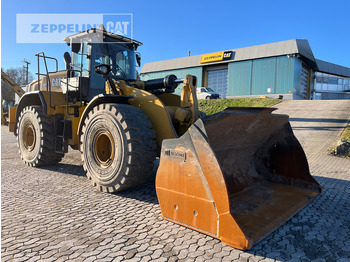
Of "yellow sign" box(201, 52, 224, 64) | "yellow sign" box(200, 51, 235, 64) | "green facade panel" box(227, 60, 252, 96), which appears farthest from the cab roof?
"yellow sign" box(201, 52, 224, 64)

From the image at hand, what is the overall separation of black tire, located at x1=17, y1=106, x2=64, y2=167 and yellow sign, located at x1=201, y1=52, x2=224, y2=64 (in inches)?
1036

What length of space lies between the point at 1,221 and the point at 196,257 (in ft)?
7.79

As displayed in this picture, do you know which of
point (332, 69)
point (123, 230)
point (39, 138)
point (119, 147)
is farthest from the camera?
point (332, 69)

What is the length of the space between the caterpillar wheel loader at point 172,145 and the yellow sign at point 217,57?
25.1 m

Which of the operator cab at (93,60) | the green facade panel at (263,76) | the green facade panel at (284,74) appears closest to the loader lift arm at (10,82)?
the operator cab at (93,60)

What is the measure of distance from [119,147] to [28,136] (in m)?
4.00

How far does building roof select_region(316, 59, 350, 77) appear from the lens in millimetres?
31712

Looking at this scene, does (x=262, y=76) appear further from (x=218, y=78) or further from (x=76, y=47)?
(x=76, y=47)

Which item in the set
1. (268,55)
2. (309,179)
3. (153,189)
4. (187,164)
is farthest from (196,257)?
(268,55)

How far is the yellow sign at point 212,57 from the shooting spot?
29711 mm

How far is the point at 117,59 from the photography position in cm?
540

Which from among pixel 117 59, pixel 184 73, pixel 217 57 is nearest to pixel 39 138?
pixel 117 59

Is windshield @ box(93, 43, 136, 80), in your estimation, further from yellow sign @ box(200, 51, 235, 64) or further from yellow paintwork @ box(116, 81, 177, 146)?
yellow sign @ box(200, 51, 235, 64)

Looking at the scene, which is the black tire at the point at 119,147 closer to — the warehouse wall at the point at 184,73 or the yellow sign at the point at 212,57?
the warehouse wall at the point at 184,73
